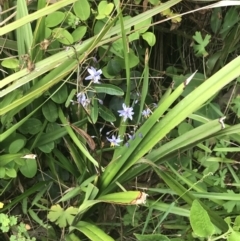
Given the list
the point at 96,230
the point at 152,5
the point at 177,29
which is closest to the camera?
the point at 96,230

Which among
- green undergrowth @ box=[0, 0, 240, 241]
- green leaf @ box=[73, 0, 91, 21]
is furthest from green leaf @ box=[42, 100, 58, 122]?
green leaf @ box=[73, 0, 91, 21]

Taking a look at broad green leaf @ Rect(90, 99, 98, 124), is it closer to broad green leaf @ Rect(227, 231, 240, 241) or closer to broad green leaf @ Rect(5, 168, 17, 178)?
broad green leaf @ Rect(5, 168, 17, 178)

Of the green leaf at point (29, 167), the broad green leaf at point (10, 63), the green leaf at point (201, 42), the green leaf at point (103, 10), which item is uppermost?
the green leaf at point (103, 10)

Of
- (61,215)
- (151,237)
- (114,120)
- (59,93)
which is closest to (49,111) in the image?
(59,93)

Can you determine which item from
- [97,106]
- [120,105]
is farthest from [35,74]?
[120,105]

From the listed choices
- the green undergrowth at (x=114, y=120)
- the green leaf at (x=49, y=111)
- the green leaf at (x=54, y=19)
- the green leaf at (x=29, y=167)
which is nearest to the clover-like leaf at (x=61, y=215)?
the green undergrowth at (x=114, y=120)

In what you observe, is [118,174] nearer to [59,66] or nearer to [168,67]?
[59,66]

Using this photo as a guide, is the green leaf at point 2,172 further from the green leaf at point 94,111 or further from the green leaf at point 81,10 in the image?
the green leaf at point 81,10
